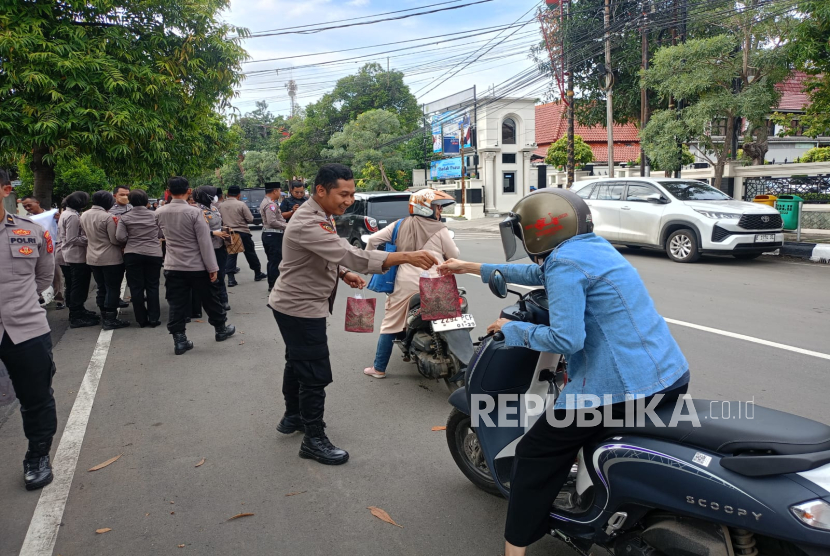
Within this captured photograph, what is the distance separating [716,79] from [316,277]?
14.6 metres

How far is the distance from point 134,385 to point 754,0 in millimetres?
16722

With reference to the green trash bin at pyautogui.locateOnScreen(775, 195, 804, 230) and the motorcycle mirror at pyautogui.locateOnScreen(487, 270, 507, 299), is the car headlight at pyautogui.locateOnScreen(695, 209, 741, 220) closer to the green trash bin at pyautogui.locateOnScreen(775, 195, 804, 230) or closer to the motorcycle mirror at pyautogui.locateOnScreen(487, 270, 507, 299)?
the green trash bin at pyautogui.locateOnScreen(775, 195, 804, 230)

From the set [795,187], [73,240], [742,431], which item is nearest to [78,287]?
[73,240]

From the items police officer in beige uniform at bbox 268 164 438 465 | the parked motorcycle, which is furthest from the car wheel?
police officer in beige uniform at bbox 268 164 438 465

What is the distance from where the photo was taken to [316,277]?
3.68 meters

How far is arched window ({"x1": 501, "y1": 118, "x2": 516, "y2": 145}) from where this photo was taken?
3897 centimetres

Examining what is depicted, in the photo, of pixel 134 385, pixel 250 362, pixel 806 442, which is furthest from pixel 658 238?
pixel 806 442

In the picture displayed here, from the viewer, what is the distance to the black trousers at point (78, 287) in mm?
7965

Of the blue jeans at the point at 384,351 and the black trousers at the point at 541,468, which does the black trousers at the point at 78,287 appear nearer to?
the blue jeans at the point at 384,351

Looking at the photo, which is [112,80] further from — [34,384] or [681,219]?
[681,219]

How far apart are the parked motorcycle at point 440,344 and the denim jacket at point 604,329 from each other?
226cm

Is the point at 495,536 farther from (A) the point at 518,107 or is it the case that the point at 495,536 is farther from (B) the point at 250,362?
(A) the point at 518,107

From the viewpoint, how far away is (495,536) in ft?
9.62

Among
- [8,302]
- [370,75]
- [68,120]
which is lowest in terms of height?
[8,302]
